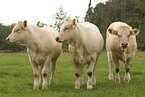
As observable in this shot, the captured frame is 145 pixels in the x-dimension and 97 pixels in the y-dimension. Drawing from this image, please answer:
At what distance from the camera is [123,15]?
45219 mm

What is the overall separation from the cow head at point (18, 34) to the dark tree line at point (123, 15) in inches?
1463

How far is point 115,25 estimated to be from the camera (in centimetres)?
970

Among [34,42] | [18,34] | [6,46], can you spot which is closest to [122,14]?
[6,46]

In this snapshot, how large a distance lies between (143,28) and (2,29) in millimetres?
54823

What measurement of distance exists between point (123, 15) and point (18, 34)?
39.8m

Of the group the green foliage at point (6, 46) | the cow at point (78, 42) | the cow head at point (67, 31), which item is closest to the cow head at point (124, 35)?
the cow at point (78, 42)

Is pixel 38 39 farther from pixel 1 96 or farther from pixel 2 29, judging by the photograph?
pixel 2 29

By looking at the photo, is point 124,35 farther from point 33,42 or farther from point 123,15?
point 123,15

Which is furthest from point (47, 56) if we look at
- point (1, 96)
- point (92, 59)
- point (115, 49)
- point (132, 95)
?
point (132, 95)

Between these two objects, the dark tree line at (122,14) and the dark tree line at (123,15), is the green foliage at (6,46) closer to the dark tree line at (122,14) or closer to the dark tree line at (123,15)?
the dark tree line at (122,14)

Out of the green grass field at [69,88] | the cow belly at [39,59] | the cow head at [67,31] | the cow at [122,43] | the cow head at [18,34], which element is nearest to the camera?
the green grass field at [69,88]

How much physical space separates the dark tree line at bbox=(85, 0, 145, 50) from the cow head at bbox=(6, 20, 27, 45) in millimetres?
37172

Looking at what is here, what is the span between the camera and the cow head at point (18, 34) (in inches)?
307

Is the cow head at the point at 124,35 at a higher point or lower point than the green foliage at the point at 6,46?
higher
